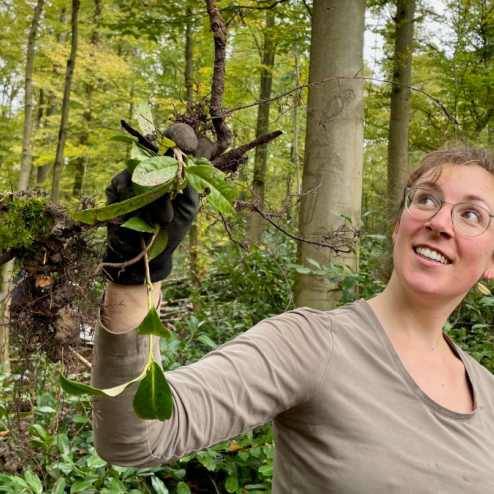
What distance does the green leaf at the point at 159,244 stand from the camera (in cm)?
106

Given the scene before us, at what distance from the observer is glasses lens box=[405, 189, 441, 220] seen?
167 cm

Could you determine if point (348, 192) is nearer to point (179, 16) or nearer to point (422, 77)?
point (179, 16)

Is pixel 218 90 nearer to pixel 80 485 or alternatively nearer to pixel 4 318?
pixel 4 318

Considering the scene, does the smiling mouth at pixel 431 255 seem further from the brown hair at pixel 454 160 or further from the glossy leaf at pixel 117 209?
the glossy leaf at pixel 117 209

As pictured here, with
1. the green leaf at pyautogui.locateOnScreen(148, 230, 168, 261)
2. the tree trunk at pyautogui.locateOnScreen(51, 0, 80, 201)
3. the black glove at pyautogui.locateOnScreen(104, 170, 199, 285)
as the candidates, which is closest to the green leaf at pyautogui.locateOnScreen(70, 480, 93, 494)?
the black glove at pyautogui.locateOnScreen(104, 170, 199, 285)

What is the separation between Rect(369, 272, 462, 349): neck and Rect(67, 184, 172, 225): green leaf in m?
1.04

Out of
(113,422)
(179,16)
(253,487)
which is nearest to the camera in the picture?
(113,422)

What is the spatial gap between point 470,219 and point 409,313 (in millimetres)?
397

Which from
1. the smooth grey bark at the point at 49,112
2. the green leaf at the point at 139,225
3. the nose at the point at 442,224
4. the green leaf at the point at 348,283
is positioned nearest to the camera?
the green leaf at the point at 139,225

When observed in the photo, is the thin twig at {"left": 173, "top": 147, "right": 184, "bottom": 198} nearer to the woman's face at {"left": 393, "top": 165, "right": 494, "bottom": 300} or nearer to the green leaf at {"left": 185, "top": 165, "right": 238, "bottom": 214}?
the green leaf at {"left": 185, "top": 165, "right": 238, "bottom": 214}

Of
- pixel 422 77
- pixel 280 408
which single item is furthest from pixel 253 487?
pixel 422 77

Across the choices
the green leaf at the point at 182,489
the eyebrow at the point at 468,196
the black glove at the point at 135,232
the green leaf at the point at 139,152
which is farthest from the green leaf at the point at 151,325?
the green leaf at the point at 182,489

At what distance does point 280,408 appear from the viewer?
1.37 metres

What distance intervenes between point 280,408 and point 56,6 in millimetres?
7236
